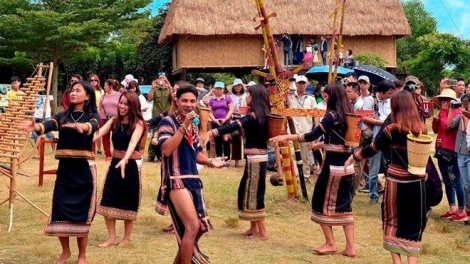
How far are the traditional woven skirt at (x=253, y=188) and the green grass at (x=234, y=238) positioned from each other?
0.31 m

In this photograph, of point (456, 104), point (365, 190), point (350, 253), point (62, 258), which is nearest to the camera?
point (62, 258)

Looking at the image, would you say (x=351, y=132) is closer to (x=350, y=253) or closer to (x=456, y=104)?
(x=350, y=253)

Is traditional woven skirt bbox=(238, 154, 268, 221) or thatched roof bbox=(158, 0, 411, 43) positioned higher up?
thatched roof bbox=(158, 0, 411, 43)

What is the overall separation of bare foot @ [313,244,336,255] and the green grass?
78 mm

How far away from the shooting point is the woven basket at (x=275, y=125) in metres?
7.75

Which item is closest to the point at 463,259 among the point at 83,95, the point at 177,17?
the point at 83,95

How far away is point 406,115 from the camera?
6.21 m

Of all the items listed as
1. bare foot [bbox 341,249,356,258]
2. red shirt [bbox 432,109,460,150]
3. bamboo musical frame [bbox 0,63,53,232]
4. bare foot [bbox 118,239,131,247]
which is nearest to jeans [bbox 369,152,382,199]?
red shirt [bbox 432,109,460,150]

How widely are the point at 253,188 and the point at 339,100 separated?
1.39 metres

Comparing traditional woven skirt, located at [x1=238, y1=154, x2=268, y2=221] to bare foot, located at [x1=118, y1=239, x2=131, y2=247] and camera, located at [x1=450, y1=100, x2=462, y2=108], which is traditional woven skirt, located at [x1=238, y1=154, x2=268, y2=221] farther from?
camera, located at [x1=450, y1=100, x2=462, y2=108]

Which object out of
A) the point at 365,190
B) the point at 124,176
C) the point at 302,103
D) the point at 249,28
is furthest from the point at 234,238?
the point at 249,28

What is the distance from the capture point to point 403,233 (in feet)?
20.4

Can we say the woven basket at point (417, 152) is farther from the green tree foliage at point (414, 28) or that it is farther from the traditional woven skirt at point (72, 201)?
the green tree foliage at point (414, 28)

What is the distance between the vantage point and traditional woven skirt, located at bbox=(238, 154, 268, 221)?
7805 mm
